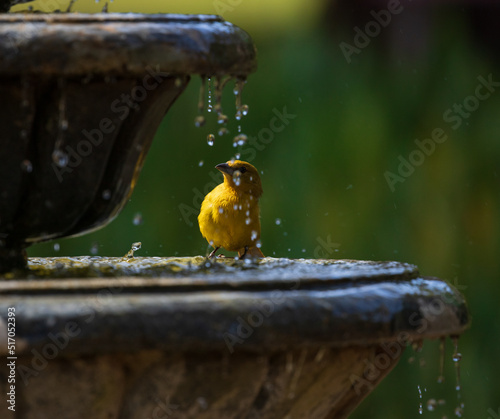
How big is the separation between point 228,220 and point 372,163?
58.3 inches

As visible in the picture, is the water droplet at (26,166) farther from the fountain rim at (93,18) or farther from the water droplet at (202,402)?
the water droplet at (202,402)

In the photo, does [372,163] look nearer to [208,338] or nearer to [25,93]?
[25,93]

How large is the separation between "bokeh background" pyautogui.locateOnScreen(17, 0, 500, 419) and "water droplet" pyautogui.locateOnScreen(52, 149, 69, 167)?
128 inches

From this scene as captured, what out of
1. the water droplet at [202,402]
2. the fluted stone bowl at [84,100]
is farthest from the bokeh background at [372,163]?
the water droplet at [202,402]

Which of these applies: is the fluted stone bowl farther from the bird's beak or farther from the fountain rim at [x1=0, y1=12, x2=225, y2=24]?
A: the bird's beak

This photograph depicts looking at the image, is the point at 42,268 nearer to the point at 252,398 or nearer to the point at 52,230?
the point at 52,230

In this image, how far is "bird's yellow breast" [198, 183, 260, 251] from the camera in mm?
4621

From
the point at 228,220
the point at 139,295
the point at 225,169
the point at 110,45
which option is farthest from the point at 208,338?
the point at 225,169

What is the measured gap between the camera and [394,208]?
225 inches

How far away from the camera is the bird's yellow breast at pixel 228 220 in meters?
4.62

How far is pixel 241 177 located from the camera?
190 inches

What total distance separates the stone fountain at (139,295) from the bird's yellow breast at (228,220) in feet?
6.66

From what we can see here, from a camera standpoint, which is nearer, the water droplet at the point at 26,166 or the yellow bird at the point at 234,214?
the water droplet at the point at 26,166

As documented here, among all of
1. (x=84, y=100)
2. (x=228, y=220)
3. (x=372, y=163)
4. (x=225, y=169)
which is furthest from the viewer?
(x=372, y=163)
